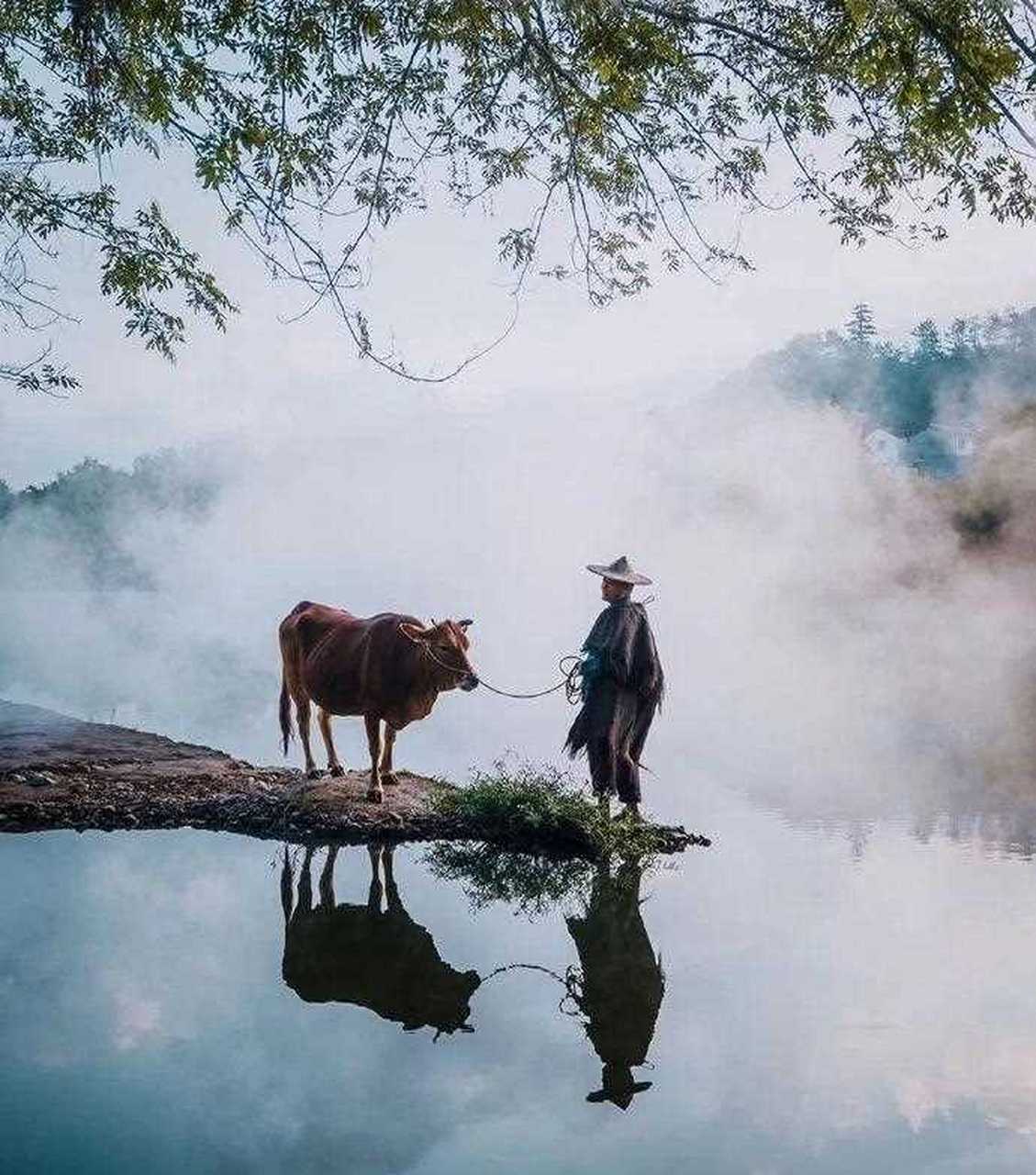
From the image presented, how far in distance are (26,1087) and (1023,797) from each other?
29.7 feet

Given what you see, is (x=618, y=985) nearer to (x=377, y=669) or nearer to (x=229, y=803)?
(x=377, y=669)

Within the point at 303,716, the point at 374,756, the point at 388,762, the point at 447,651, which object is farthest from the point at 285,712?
Result: the point at 447,651

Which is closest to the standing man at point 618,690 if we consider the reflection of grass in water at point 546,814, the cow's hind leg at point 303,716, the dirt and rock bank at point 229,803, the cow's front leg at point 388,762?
the reflection of grass in water at point 546,814

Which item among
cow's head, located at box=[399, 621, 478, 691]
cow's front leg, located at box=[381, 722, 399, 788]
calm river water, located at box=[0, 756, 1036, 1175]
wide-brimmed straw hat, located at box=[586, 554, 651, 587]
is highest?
wide-brimmed straw hat, located at box=[586, 554, 651, 587]

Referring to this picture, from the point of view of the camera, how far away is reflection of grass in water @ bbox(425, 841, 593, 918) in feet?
20.6

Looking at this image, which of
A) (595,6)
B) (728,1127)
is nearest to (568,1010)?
(728,1127)

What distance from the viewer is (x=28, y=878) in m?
6.19

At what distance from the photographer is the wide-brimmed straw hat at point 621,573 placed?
26.7 feet

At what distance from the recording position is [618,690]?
8.22 m

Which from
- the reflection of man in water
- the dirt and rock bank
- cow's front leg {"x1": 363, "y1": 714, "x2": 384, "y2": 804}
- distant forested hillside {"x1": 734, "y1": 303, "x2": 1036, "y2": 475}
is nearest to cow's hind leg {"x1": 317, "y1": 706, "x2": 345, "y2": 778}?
the dirt and rock bank

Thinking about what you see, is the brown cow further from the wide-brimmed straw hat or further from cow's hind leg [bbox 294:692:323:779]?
the wide-brimmed straw hat

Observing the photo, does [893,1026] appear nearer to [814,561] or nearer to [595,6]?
[595,6]

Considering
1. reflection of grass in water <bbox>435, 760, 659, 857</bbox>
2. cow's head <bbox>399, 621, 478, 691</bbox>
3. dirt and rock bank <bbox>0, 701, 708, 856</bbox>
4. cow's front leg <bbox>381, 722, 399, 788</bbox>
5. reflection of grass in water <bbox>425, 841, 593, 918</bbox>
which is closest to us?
reflection of grass in water <bbox>425, 841, 593, 918</bbox>

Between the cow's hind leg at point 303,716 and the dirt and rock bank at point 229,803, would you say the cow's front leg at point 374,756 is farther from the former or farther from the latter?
the cow's hind leg at point 303,716
